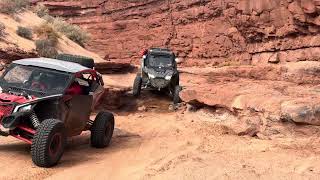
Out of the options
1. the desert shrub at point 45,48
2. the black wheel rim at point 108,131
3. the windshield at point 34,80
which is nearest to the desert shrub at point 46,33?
the desert shrub at point 45,48

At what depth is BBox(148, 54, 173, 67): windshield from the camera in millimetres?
20125

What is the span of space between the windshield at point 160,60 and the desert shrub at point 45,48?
461 centimetres

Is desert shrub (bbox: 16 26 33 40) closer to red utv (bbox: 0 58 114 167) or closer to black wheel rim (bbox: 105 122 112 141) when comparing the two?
red utv (bbox: 0 58 114 167)

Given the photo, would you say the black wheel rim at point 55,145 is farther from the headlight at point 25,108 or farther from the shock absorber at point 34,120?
the headlight at point 25,108

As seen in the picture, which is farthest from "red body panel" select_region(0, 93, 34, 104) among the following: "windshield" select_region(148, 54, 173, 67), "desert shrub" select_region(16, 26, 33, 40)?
"desert shrub" select_region(16, 26, 33, 40)

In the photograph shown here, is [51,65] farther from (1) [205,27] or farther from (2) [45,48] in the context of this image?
(1) [205,27]

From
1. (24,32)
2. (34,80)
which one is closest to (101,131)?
(34,80)

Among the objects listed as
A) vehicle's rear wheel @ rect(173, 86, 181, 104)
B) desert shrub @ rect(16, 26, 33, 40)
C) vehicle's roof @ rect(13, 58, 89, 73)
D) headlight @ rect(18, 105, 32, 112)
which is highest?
vehicle's roof @ rect(13, 58, 89, 73)

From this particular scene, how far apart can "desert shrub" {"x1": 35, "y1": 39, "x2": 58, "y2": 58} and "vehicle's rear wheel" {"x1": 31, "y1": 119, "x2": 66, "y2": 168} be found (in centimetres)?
1357

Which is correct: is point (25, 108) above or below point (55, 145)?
above

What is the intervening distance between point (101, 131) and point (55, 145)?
6.62ft

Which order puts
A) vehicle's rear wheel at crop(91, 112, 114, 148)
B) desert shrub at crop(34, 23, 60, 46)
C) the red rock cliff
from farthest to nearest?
1. desert shrub at crop(34, 23, 60, 46)
2. the red rock cliff
3. vehicle's rear wheel at crop(91, 112, 114, 148)

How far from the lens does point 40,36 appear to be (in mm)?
24297

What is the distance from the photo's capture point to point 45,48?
2173cm
